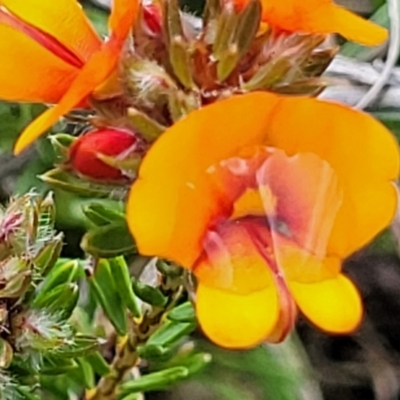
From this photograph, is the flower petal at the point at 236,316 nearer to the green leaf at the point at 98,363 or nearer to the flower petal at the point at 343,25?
the flower petal at the point at 343,25

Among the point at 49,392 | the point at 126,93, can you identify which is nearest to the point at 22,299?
the point at 126,93

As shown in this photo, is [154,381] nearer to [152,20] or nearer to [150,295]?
[150,295]

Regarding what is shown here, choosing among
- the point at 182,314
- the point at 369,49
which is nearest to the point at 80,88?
the point at 182,314

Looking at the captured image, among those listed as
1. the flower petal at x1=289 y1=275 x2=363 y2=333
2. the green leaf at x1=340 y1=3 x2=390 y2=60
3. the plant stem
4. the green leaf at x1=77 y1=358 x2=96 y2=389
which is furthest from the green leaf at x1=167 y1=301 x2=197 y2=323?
the green leaf at x1=340 y1=3 x2=390 y2=60

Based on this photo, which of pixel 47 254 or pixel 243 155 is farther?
pixel 47 254

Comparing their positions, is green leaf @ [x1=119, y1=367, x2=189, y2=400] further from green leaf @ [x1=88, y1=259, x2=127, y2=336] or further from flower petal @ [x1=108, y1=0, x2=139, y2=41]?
flower petal @ [x1=108, y1=0, x2=139, y2=41]

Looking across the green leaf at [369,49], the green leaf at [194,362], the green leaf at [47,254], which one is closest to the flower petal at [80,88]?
the green leaf at [47,254]

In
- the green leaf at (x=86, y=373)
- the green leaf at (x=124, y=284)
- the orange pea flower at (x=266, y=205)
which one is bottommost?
the green leaf at (x=86, y=373)

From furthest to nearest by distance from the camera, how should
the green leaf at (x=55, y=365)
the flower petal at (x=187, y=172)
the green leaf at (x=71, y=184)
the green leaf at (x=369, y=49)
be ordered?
1. the green leaf at (x=369, y=49)
2. the green leaf at (x=55, y=365)
3. the green leaf at (x=71, y=184)
4. the flower petal at (x=187, y=172)
